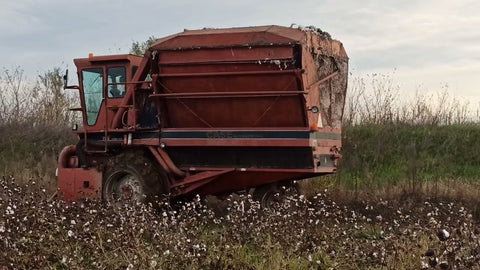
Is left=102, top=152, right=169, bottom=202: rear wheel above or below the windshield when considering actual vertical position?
below

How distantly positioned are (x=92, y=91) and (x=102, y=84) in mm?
328

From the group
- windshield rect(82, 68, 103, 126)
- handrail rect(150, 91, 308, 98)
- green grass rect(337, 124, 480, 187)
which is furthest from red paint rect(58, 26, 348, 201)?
green grass rect(337, 124, 480, 187)

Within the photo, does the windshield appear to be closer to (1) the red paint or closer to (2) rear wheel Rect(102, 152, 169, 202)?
(1) the red paint

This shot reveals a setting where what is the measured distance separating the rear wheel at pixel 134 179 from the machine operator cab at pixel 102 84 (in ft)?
2.85

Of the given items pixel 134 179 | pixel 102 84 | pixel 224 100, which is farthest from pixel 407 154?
pixel 102 84

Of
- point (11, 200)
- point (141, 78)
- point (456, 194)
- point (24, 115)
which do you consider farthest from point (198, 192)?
point (24, 115)

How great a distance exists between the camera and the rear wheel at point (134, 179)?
1067cm

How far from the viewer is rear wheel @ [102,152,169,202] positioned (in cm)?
1067

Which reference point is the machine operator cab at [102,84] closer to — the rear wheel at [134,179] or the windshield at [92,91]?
the windshield at [92,91]

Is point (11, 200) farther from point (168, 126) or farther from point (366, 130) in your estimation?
point (366, 130)

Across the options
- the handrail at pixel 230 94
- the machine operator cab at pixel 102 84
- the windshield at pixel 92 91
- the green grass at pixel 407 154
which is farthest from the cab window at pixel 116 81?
the green grass at pixel 407 154

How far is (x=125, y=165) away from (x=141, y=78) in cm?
153

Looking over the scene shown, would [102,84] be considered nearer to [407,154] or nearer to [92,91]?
[92,91]

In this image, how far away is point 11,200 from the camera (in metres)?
7.60
